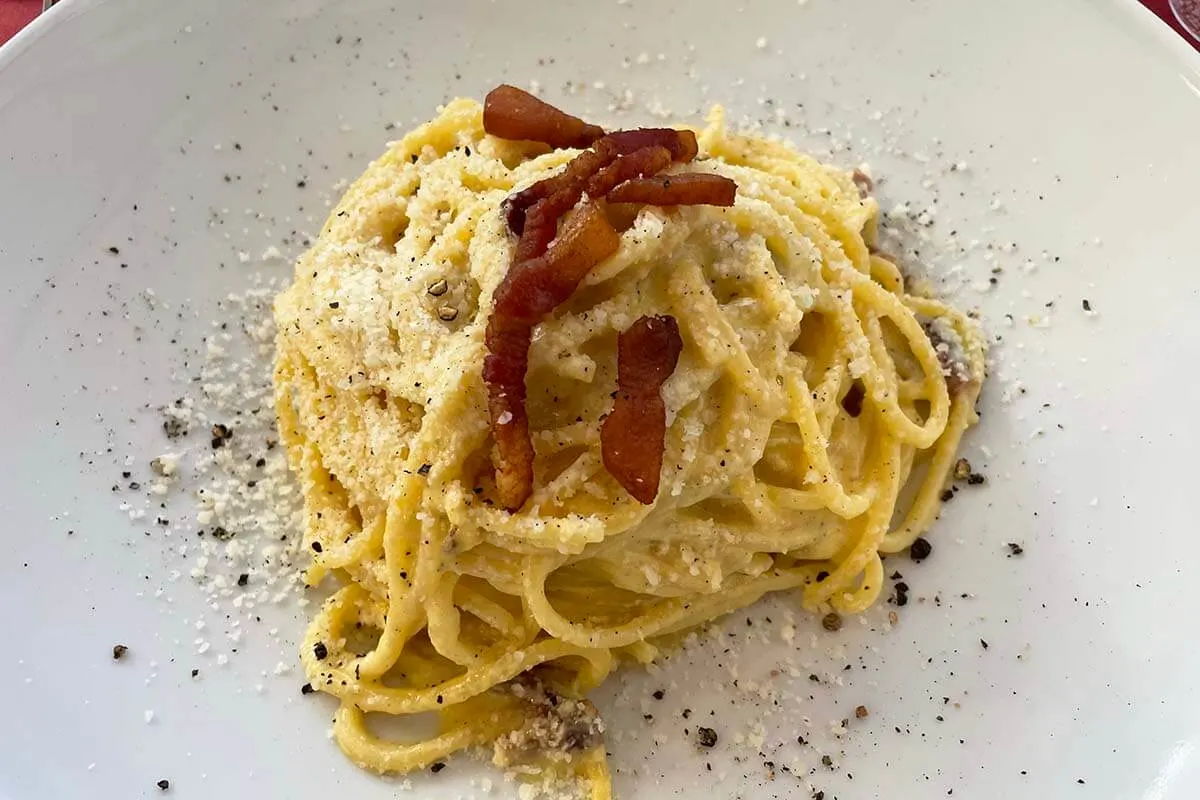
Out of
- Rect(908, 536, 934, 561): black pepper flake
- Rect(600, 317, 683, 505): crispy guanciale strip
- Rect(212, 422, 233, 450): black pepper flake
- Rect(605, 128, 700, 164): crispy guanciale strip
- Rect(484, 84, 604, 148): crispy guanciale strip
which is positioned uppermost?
Rect(605, 128, 700, 164): crispy guanciale strip

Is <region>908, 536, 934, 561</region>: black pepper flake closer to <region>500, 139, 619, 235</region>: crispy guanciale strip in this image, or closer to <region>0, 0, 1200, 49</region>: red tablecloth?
<region>500, 139, 619, 235</region>: crispy guanciale strip

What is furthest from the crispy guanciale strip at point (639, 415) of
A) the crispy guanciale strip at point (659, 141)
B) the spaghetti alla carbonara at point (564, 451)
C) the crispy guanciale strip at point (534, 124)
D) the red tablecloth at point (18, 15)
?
the red tablecloth at point (18, 15)

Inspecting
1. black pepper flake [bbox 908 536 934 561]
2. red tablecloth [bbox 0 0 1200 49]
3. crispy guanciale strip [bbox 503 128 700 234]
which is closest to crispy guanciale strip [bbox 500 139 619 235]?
crispy guanciale strip [bbox 503 128 700 234]

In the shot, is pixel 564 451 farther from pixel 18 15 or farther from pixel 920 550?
pixel 18 15

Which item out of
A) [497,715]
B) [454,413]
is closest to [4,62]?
[454,413]

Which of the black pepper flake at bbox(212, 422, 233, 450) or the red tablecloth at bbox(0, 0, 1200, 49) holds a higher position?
the black pepper flake at bbox(212, 422, 233, 450)

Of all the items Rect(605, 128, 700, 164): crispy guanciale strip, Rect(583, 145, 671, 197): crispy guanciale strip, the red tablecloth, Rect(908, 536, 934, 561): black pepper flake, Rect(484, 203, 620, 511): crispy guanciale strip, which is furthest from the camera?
the red tablecloth

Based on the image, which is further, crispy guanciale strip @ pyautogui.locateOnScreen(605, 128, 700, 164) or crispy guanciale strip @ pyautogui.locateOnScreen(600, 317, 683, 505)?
crispy guanciale strip @ pyautogui.locateOnScreen(605, 128, 700, 164)
